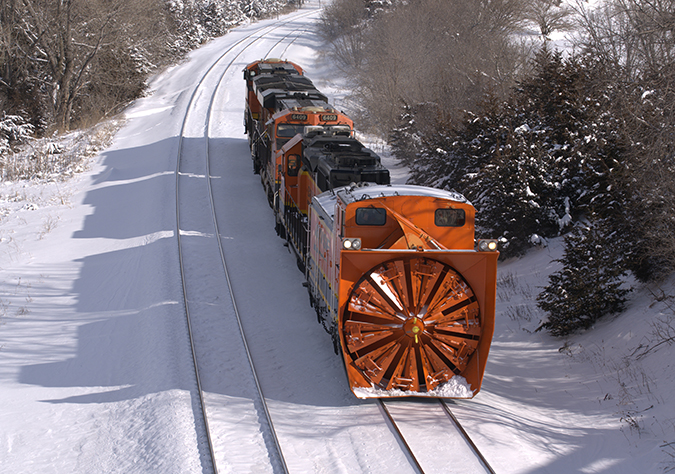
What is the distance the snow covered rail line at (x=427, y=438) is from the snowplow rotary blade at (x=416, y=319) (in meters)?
0.34

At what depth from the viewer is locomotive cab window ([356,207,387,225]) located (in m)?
10.3

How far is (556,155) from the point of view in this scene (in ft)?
53.9

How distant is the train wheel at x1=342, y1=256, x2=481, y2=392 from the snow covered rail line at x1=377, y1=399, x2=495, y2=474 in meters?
0.40

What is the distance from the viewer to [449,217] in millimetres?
10500

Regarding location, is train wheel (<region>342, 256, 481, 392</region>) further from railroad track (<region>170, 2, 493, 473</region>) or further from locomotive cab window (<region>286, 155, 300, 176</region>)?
locomotive cab window (<region>286, 155, 300, 176</region>)

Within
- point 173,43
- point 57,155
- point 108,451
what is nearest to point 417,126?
point 57,155

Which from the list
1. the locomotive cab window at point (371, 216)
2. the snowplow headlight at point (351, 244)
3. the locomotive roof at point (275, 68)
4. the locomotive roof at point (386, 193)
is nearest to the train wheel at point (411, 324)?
the snowplow headlight at point (351, 244)

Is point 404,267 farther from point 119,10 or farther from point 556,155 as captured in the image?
point 119,10

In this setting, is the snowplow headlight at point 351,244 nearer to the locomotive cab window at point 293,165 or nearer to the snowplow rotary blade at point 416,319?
the snowplow rotary blade at point 416,319

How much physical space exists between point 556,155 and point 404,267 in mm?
8818

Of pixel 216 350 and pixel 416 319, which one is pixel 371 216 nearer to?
pixel 416 319

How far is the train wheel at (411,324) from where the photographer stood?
9508 mm

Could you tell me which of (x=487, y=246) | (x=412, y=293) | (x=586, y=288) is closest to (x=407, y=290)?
(x=412, y=293)

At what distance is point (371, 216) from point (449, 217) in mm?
1327
